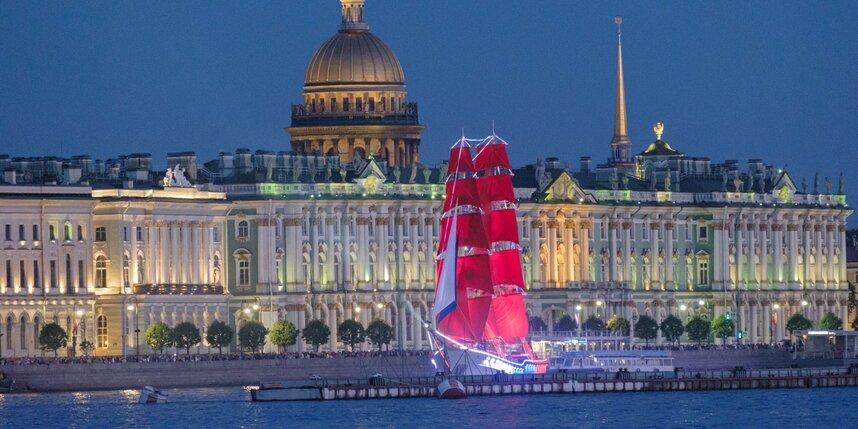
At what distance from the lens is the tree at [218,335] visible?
160125 mm

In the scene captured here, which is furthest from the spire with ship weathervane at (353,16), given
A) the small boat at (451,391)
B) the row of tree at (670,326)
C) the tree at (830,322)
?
the small boat at (451,391)

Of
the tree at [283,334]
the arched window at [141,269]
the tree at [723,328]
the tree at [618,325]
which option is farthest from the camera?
the tree at [723,328]

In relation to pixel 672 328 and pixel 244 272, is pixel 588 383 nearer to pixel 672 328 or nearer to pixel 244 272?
pixel 244 272

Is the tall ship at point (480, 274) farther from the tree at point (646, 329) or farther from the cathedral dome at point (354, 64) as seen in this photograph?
the cathedral dome at point (354, 64)

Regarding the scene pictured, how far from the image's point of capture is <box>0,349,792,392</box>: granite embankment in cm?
14700

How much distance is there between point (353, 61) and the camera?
185 metres

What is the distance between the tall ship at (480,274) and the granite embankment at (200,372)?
19.4 ft

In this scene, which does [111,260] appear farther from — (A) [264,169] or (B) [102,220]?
(A) [264,169]

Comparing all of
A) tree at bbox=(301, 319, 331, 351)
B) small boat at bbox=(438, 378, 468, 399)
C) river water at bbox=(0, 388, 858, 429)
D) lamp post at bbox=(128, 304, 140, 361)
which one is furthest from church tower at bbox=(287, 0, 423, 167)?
small boat at bbox=(438, 378, 468, 399)

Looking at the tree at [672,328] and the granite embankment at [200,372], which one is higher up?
the tree at [672,328]

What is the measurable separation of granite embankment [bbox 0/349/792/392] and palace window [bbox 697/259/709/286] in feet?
103

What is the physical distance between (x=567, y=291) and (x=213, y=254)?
855 inches

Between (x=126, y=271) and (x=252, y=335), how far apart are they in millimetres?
5618

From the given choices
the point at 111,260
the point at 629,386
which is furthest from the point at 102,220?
the point at 629,386
